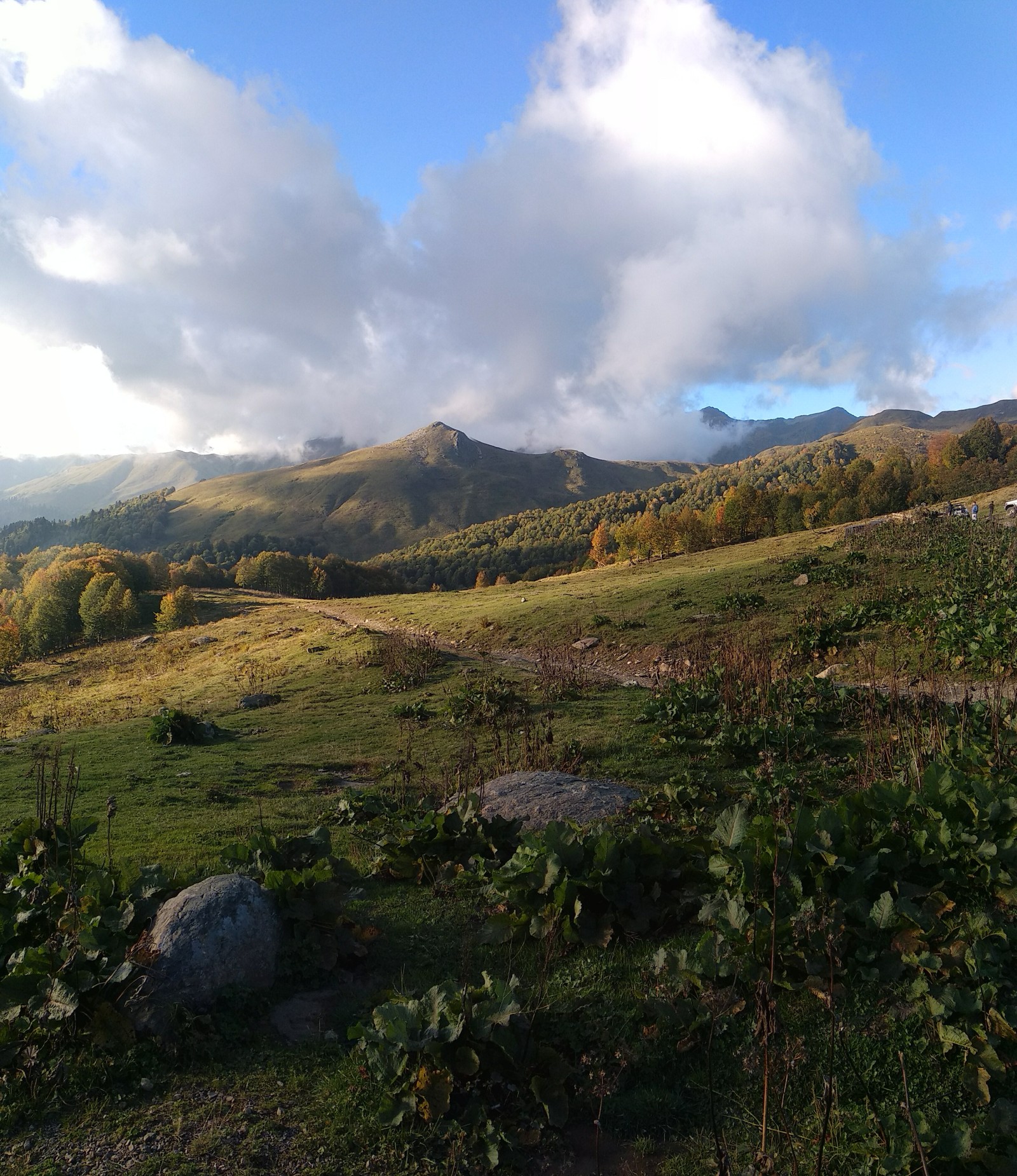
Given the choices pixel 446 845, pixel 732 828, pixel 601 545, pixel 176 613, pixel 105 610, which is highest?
pixel 601 545

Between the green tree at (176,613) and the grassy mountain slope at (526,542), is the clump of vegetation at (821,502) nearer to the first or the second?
the grassy mountain slope at (526,542)

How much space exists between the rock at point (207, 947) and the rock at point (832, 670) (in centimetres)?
1620

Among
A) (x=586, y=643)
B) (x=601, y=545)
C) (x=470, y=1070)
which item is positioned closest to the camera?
(x=470, y=1070)

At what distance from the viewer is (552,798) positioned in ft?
34.8

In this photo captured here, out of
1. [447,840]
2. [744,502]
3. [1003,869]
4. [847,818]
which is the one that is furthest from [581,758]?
[744,502]

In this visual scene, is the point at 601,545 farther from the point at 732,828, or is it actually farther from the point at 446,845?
the point at 732,828

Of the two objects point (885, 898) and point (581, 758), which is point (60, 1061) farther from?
point (581, 758)

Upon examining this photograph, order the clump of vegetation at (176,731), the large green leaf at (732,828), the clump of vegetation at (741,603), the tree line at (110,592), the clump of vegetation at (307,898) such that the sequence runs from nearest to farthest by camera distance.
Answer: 1. the large green leaf at (732,828)
2. the clump of vegetation at (307,898)
3. the clump of vegetation at (176,731)
4. the clump of vegetation at (741,603)
5. the tree line at (110,592)

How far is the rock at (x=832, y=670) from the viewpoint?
19.2 meters

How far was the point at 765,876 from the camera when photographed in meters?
6.14

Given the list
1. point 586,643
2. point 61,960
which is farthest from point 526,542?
point 61,960

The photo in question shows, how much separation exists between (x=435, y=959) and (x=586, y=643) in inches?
973

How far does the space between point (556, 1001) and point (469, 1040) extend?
3.53 ft

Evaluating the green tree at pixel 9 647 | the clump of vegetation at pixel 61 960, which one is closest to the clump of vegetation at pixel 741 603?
the clump of vegetation at pixel 61 960
